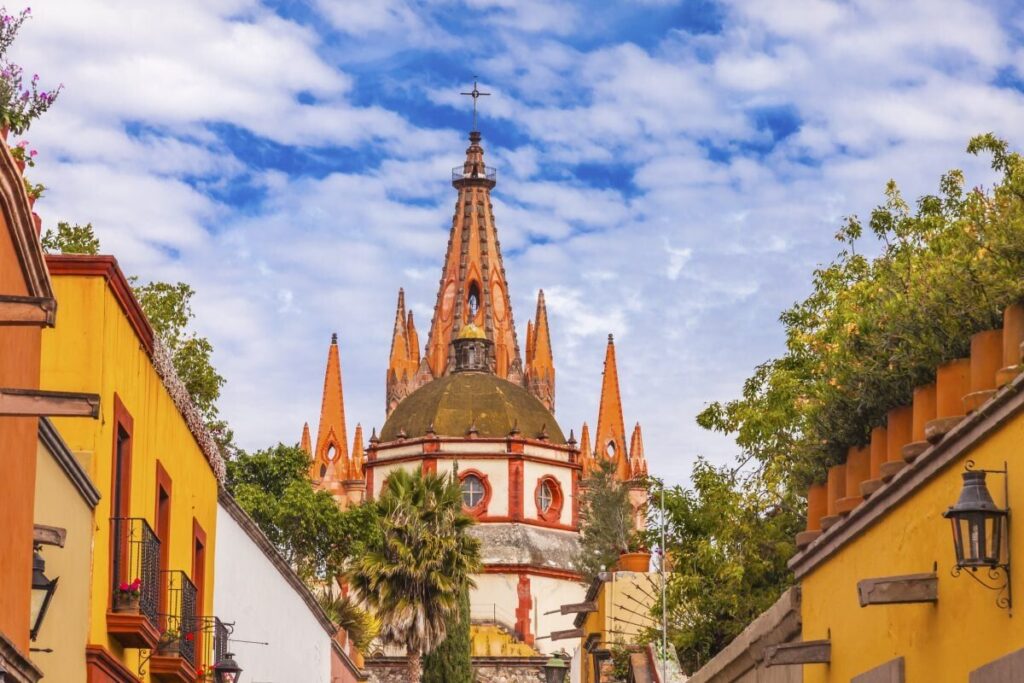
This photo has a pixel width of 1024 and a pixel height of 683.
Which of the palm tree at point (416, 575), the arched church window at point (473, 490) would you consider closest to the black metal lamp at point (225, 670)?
the palm tree at point (416, 575)

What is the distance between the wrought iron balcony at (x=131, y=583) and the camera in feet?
53.0

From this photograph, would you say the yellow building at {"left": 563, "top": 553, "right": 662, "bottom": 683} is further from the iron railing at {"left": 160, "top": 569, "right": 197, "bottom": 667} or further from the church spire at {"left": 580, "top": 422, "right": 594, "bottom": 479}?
the church spire at {"left": 580, "top": 422, "right": 594, "bottom": 479}

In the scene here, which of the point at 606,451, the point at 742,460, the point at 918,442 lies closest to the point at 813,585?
the point at 918,442

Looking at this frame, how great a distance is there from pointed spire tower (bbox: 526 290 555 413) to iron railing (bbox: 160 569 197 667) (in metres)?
80.0

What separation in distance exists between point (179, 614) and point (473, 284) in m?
82.2

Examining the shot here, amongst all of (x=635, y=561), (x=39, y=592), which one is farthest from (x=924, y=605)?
(x=635, y=561)

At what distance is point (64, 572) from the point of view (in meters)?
14.2

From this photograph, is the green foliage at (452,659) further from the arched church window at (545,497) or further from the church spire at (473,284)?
the church spire at (473,284)

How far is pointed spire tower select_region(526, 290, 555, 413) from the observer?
330 feet

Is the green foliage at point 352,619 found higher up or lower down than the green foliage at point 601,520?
lower down

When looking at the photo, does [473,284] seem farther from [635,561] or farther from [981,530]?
[981,530]

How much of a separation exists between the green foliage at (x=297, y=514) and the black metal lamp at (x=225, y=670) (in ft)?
98.2

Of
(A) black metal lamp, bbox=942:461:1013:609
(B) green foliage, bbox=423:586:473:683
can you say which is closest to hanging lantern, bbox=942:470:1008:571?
(A) black metal lamp, bbox=942:461:1013:609

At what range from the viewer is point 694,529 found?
30859 millimetres
